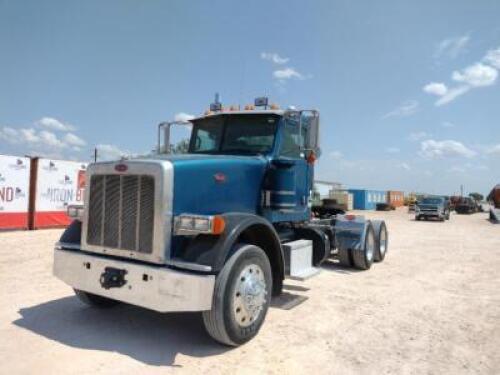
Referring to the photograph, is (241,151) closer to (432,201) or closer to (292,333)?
(292,333)

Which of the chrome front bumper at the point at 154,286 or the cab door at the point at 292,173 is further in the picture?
the cab door at the point at 292,173

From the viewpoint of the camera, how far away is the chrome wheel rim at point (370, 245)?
9.24m

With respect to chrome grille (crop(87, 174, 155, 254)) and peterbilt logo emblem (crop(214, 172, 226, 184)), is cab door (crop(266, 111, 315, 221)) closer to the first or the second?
peterbilt logo emblem (crop(214, 172, 226, 184))

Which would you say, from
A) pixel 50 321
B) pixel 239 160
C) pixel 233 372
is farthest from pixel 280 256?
pixel 50 321

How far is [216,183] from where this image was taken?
16.1 feet

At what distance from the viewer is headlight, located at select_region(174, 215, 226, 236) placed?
4.17 meters

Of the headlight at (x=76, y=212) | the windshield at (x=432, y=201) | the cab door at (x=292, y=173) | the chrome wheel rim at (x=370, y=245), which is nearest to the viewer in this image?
the headlight at (x=76, y=212)

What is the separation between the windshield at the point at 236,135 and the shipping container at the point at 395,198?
60.4 m

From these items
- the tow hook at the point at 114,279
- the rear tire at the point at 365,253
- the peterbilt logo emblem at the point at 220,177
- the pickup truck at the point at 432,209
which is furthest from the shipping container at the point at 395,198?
the tow hook at the point at 114,279

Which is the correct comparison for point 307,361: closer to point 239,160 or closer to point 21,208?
point 239,160

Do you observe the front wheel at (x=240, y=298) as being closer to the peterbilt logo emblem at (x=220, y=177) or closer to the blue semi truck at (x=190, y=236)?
the blue semi truck at (x=190, y=236)

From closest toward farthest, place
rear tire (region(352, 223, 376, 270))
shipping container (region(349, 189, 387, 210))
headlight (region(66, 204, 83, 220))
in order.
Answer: headlight (region(66, 204, 83, 220)) < rear tire (region(352, 223, 376, 270)) < shipping container (region(349, 189, 387, 210))

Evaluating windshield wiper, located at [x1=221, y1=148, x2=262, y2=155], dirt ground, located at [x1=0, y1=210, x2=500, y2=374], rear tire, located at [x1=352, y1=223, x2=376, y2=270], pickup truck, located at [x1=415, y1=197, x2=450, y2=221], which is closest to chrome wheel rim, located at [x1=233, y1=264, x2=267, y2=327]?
dirt ground, located at [x1=0, y1=210, x2=500, y2=374]

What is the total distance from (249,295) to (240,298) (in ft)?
0.47
